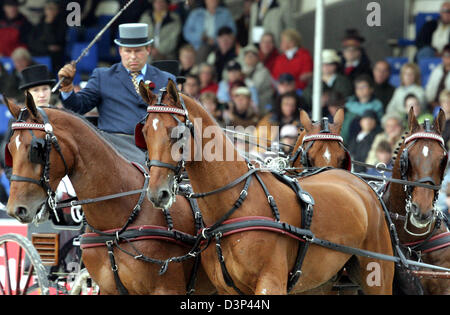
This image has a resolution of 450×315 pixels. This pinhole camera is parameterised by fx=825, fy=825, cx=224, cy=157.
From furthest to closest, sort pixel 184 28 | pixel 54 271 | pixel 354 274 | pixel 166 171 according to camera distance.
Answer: pixel 184 28 < pixel 54 271 < pixel 354 274 < pixel 166 171

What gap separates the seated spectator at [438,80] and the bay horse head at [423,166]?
5.29 m

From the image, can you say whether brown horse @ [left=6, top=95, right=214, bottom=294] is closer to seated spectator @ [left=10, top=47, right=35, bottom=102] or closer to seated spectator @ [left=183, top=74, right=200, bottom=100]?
seated spectator @ [left=183, top=74, right=200, bottom=100]

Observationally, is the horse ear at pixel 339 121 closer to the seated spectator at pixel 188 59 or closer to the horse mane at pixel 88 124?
the horse mane at pixel 88 124

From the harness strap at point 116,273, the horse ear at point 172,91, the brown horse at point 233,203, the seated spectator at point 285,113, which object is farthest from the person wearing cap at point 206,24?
the horse ear at point 172,91

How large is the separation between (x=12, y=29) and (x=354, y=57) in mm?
6488

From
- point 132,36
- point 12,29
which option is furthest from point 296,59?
point 132,36

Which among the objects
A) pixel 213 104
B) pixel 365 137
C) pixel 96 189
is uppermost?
Answer: pixel 96 189

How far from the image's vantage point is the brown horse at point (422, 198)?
5863 millimetres

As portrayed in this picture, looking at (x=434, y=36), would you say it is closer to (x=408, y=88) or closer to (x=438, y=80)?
(x=438, y=80)

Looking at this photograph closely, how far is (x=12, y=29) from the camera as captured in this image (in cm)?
1504

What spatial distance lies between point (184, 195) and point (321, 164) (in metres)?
1.41

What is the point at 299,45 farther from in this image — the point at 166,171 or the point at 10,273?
the point at 166,171

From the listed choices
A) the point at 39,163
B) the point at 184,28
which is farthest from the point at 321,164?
the point at 184,28

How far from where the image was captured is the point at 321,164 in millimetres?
6695
